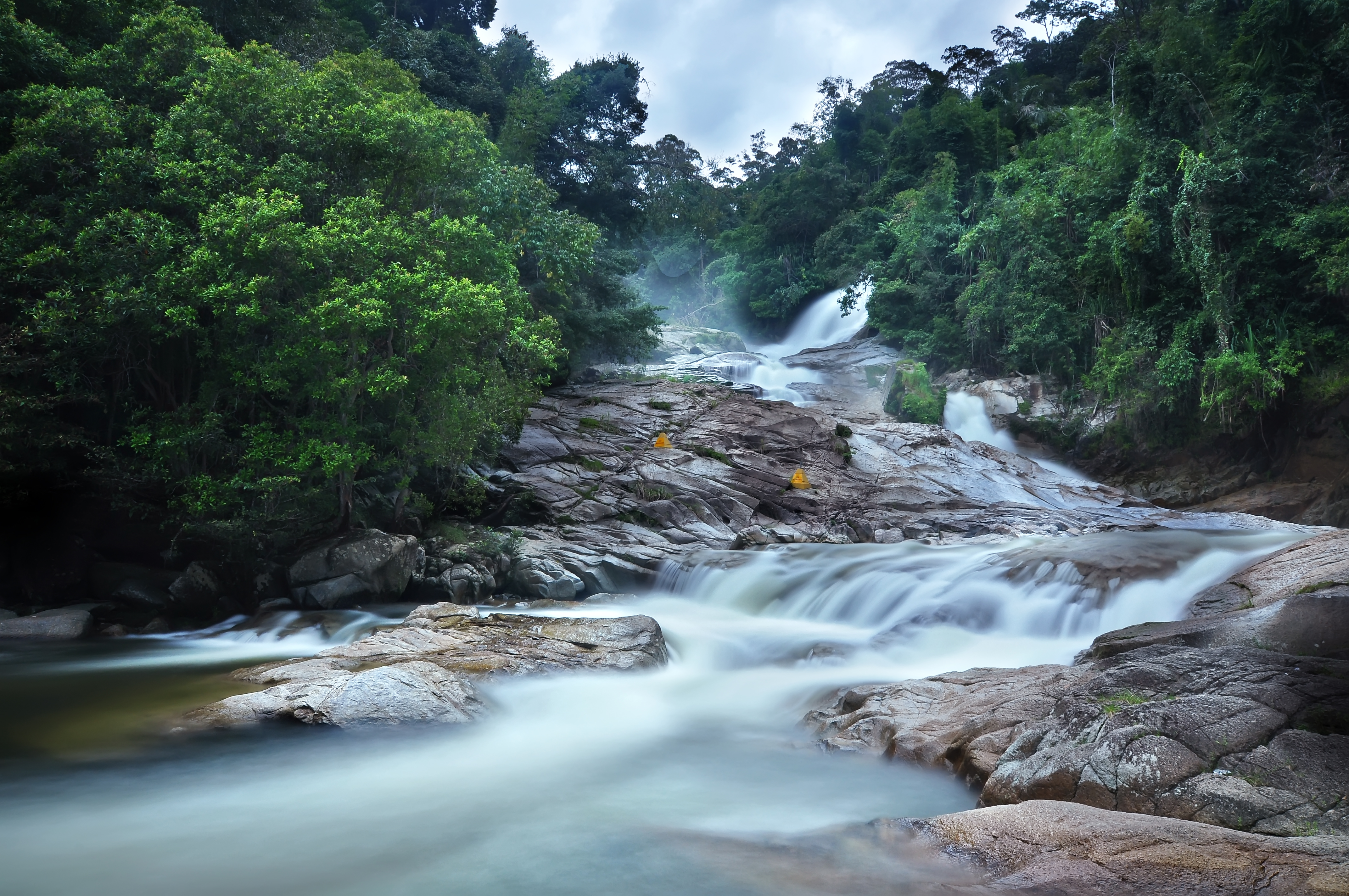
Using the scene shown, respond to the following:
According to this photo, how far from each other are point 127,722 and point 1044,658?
31.9 ft

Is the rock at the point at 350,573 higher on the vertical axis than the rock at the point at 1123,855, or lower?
higher

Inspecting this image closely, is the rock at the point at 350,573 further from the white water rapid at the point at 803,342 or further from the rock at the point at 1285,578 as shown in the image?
the white water rapid at the point at 803,342

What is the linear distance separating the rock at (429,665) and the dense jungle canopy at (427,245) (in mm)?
4224

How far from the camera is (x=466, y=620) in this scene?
414 inches

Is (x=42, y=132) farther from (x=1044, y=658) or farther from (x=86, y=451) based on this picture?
(x=1044, y=658)

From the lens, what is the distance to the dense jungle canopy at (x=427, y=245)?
41.2 ft

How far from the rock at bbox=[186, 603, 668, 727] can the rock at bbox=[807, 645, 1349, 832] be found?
4095 millimetres

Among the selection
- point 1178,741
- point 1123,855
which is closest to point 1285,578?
point 1178,741

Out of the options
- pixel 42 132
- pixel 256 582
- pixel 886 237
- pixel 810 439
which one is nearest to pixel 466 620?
pixel 256 582

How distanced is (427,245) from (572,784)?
10608 millimetres

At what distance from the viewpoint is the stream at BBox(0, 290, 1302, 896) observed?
4.93 m

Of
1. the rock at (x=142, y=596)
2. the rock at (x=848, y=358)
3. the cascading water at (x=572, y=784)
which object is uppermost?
the rock at (x=848, y=358)

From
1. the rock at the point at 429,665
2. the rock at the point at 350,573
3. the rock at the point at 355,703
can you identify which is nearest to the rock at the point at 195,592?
the rock at the point at 350,573

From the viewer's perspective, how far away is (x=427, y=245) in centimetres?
1431
